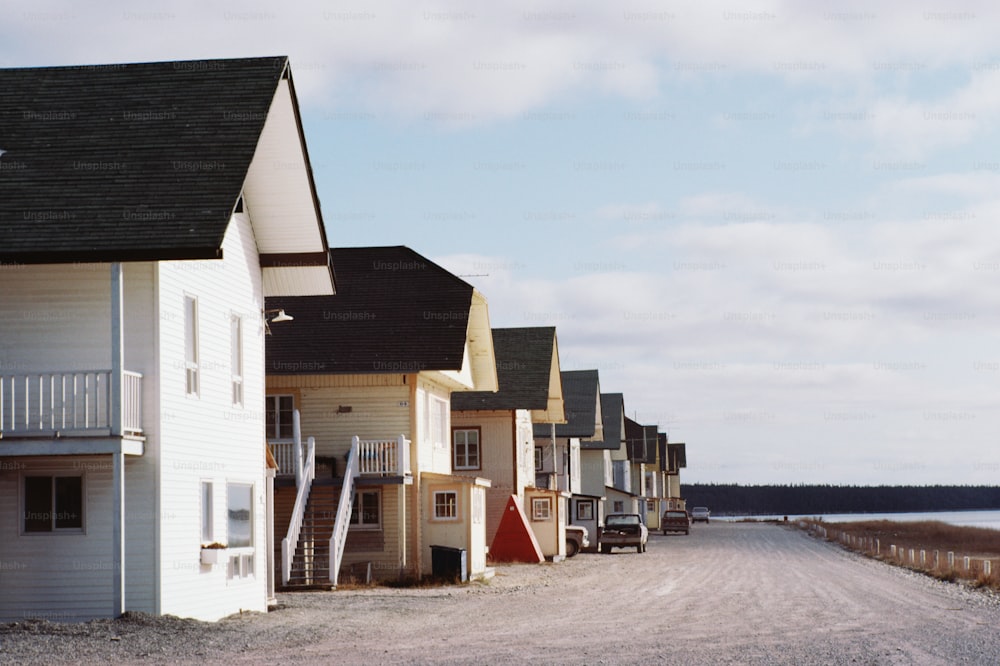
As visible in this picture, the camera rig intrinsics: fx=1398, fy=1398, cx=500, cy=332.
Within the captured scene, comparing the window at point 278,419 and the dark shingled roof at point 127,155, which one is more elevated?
the dark shingled roof at point 127,155

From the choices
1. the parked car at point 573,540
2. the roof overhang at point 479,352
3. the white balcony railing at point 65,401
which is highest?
the roof overhang at point 479,352

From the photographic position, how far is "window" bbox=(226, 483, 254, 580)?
79.7ft

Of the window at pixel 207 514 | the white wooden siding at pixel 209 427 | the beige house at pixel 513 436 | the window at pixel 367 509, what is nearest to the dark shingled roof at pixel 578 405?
the beige house at pixel 513 436

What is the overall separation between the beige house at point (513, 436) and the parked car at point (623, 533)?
183 inches

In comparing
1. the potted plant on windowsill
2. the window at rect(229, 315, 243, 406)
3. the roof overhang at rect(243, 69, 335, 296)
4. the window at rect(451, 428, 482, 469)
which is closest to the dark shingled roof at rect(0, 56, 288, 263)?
the roof overhang at rect(243, 69, 335, 296)

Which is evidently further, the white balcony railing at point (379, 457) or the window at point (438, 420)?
the window at point (438, 420)

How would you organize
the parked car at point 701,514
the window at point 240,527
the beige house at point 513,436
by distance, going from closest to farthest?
1. the window at point 240,527
2. the beige house at point 513,436
3. the parked car at point 701,514

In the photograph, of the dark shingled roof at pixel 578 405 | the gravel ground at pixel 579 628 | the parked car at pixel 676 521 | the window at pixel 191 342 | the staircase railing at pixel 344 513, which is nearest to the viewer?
the gravel ground at pixel 579 628

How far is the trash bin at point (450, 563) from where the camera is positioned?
113 ft

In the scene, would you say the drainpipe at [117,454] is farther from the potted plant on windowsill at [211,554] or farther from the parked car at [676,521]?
the parked car at [676,521]

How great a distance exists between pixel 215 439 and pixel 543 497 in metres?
29.8

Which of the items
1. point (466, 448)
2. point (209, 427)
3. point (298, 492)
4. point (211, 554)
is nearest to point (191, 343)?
point (209, 427)

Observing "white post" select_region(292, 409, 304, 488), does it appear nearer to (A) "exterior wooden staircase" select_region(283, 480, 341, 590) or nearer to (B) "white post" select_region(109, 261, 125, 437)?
(A) "exterior wooden staircase" select_region(283, 480, 341, 590)

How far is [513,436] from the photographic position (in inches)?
1929
